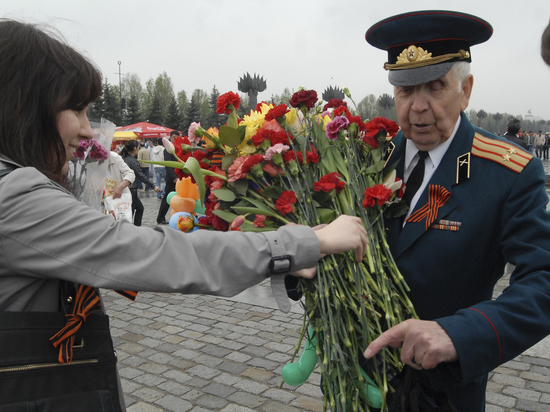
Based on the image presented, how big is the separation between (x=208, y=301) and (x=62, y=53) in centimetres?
465

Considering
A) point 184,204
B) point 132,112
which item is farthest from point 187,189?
point 132,112

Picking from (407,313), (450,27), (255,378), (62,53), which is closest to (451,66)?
(450,27)

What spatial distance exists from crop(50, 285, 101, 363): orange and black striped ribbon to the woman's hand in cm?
68

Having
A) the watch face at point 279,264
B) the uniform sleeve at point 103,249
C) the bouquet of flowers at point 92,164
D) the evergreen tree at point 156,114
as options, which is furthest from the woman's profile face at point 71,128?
the evergreen tree at point 156,114

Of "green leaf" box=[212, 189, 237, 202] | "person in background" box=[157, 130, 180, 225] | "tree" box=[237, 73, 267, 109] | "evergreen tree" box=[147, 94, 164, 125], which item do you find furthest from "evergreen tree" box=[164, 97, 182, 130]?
"green leaf" box=[212, 189, 237, 202]

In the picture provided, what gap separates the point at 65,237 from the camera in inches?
47.4

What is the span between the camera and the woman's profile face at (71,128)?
55.2 inches

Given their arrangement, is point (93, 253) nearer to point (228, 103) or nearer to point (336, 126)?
point (228, 103)

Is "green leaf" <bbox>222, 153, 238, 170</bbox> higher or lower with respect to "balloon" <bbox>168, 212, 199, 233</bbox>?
higher

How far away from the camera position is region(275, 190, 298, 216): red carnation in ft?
5.39

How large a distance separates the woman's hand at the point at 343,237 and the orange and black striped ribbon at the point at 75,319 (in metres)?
Result: 0.68

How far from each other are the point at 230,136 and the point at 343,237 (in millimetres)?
579

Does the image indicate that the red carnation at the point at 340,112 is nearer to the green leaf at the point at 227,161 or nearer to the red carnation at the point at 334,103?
the red carnation at the point at 334,103

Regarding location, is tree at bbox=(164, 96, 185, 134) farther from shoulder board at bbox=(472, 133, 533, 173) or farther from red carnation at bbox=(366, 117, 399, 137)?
shoulder board at bbox=(472, 133, 533, 173)
